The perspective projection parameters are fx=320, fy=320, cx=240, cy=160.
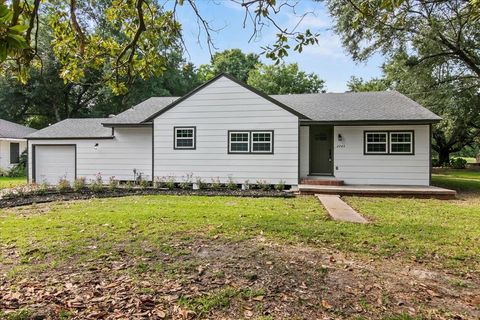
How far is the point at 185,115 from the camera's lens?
13.4 meters

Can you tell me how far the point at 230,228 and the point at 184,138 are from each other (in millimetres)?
8018

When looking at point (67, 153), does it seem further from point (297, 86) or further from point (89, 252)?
point (297, 86)

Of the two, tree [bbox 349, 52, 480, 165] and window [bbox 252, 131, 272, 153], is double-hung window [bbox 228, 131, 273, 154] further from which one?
tree [bbox 349, 52, 480, 165]

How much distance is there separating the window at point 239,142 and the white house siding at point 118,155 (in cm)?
401

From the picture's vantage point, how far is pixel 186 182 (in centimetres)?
1314

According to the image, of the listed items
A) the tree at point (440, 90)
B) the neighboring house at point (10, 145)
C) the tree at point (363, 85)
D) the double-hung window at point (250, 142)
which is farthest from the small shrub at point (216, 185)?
the tree at point (363, 85)

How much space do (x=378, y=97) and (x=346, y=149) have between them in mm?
3900

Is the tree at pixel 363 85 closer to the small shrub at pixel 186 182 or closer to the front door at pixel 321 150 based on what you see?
the front door at pixel 321 150

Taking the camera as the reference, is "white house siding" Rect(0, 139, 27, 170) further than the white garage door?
Yes

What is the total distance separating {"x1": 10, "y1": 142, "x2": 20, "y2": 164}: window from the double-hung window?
18207 mm

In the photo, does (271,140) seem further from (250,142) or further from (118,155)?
(118,155)

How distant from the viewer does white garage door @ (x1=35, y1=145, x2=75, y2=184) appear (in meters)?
15.5

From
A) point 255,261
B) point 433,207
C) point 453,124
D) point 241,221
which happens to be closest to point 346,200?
point 433,207

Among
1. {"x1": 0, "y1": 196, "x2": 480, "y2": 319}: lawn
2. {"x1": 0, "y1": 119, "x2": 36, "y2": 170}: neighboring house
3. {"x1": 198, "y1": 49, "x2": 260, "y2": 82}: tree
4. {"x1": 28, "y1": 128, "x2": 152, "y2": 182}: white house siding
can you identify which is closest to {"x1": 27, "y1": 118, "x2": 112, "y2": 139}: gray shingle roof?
{"x1": 28, "y1": 128, "x2": 152, "y2": 182}: white house siding
